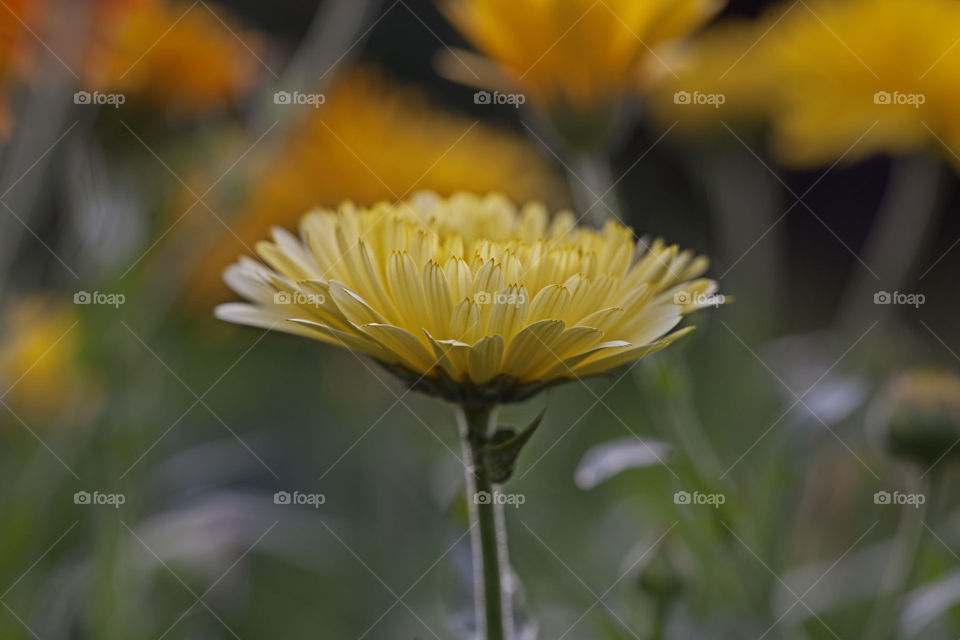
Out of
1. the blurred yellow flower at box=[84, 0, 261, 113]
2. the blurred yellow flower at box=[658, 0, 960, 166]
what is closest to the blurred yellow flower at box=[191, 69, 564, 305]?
the blurred yellow flower at box=[84, 0, 261, 113]

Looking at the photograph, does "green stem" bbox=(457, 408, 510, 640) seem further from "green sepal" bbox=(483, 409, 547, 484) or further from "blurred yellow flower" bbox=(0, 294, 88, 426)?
"blurred yellow flower" bbox=(0, 294, 88, 426)

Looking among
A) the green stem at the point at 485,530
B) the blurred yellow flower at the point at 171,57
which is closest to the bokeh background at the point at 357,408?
the blurred yellow flower at the point at 171,57

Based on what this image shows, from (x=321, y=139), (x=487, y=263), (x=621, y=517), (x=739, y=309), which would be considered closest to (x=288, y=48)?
(x=321, y=139)

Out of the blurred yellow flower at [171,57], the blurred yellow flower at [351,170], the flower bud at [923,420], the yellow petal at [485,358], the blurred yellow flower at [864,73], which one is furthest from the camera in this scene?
the blurred yellow flower at [351,170]

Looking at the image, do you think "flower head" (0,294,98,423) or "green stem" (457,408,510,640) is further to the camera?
"flower head" (0,294,98,423)

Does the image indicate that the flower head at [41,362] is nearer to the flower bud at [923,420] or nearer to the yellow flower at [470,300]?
the yellow flower at [470,300]

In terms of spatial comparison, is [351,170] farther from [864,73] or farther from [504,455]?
[504,455]

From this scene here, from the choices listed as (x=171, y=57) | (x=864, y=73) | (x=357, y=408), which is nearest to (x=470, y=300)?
(x=171, y=57)
